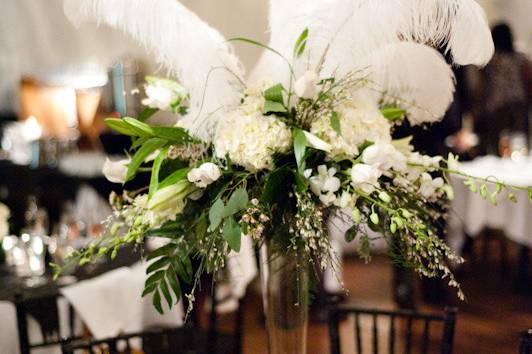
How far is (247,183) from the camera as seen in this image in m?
1.12

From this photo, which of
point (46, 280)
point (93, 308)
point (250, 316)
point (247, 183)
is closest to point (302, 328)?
point (247, 183)

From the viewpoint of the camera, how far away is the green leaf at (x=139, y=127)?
1095 mm

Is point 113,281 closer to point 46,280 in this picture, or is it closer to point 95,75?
point 46,280

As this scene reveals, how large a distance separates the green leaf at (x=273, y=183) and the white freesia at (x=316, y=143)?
65 millimetres

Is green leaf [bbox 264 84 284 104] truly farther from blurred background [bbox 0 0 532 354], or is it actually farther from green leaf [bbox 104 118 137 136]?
blurred background [bbox 0 0 532 354]

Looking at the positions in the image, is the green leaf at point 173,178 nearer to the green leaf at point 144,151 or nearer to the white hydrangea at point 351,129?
the green leaf at point 144,151

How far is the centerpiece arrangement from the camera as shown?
1.03 m

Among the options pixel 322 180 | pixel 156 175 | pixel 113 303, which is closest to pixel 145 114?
pixel 156 175

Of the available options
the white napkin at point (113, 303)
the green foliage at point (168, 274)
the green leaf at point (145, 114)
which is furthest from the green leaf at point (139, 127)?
the white napkin at point (113, 303)

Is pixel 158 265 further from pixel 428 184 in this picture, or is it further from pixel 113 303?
pixel 113 303

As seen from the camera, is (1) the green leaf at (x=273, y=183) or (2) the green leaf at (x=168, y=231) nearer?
(1) the green leaf at (x=273, y=183)

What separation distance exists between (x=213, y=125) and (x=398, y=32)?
0.37 metres

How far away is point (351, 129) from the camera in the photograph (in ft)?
3.59

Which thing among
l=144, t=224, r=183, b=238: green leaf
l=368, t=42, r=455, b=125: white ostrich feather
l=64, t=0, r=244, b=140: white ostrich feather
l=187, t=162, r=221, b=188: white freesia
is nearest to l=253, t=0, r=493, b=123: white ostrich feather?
l=368, t=42, r=455, b=125: white ostrich feather
